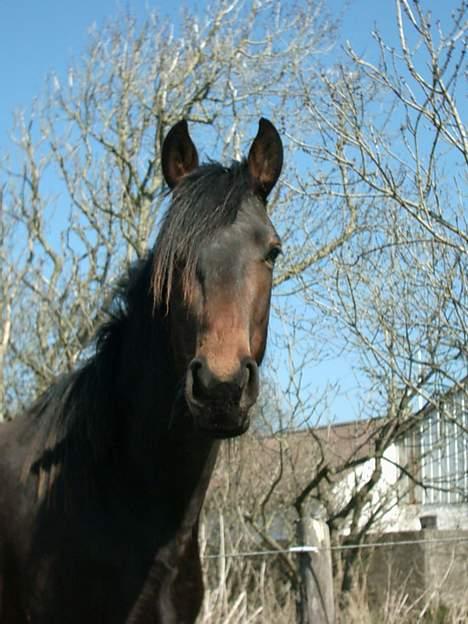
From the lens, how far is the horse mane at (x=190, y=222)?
12.0 ft

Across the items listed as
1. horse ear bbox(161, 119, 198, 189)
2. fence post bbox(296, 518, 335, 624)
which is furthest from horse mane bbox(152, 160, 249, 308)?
fence post bbox(296, 518, 335, 624)

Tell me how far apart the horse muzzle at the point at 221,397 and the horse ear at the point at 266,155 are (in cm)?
120

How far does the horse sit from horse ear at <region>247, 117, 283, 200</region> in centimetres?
2

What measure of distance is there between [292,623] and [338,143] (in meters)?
4.14

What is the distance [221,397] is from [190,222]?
2.80 feet

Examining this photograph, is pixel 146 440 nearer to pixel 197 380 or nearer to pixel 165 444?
pixel 165 444

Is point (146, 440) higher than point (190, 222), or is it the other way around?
point (190, 222)

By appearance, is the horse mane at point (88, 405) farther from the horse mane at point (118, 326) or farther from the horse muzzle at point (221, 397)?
the horse muzzle at point (221, 397)

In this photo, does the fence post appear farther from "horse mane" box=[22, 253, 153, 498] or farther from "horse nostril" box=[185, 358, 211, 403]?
"horse nostril" box=[185, 358, 211, 403]

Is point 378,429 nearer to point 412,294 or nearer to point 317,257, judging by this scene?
point 317,257

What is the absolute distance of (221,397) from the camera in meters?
3.19

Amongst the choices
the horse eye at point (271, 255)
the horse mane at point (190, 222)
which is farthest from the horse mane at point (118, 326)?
the horse eye at point (271, 255)

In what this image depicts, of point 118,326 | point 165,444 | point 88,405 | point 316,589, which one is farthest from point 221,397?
point 316,589

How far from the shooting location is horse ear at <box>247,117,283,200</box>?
13.8 feet
